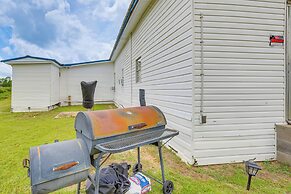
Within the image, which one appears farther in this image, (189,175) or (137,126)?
(189,175)

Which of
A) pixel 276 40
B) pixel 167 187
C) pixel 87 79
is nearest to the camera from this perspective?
pixel 167 187

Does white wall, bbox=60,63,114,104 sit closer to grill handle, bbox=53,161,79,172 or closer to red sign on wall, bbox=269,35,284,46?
red sign on wall, bbox=269,35,284,46

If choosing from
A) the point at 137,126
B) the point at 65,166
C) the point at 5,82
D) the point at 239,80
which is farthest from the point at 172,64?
the point at 5,82

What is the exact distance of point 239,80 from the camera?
312 centimetres

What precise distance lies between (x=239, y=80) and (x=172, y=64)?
1.35 meters

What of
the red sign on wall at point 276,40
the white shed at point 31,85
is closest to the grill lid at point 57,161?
the red sign on wall at point 276,40

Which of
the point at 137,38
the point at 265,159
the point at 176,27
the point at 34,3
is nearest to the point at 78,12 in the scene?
the point at 34,3

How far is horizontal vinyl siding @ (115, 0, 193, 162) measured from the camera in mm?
3164

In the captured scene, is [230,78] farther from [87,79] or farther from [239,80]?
[87,79]

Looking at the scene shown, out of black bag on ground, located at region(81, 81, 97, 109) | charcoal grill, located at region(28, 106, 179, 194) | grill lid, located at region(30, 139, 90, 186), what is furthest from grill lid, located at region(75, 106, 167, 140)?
black bag on ground, located at region(81, 81, 97, 109)

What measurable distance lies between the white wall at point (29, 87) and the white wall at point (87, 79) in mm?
2958

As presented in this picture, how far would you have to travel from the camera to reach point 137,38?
6789mm

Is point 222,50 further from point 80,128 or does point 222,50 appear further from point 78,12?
point 78,12

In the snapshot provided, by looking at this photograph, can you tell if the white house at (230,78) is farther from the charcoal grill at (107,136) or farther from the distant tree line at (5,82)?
the distant tree line at (5,82)
